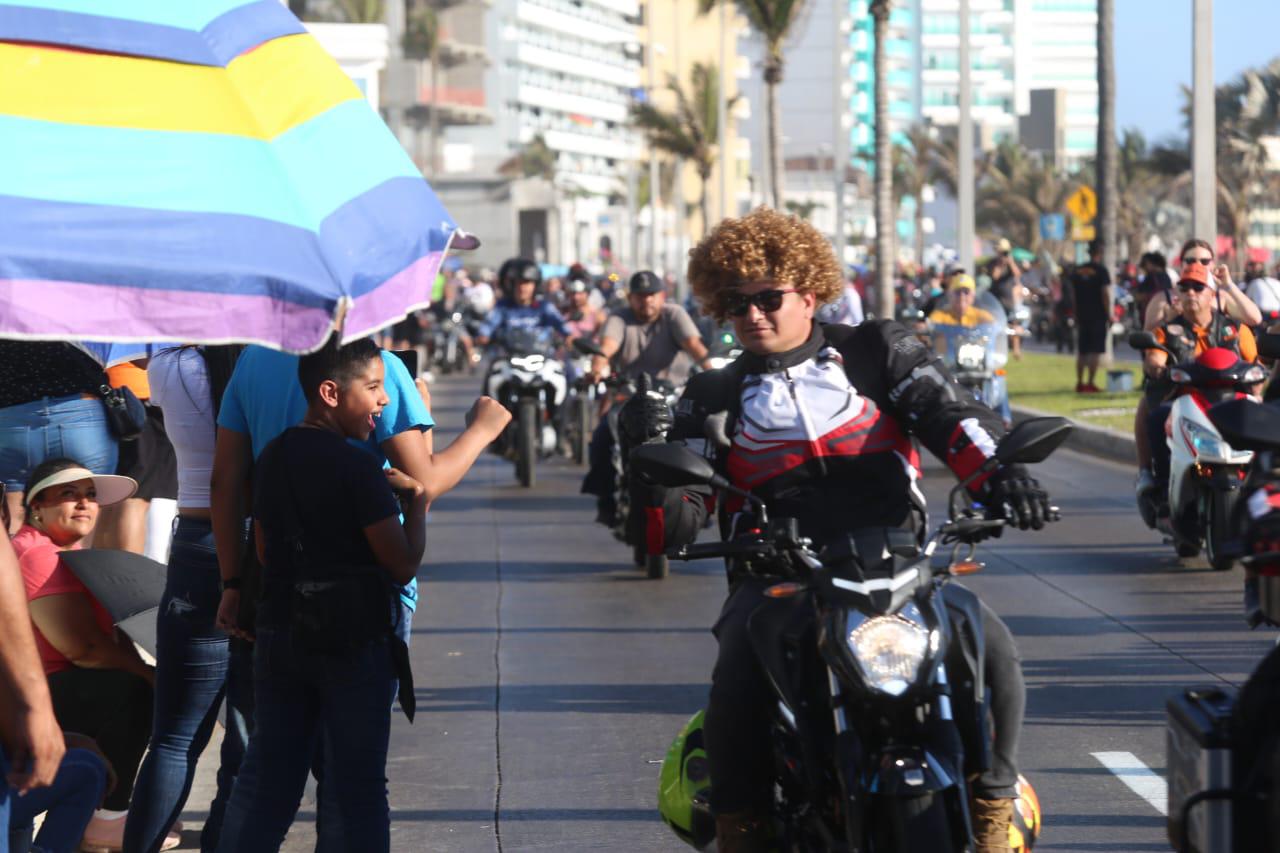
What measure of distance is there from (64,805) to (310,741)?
30.1 inches

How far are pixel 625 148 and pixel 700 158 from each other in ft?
292

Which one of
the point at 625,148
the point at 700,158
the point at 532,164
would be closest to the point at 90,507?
the point at 700,158

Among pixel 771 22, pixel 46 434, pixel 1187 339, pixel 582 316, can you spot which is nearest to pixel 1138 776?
pixel 46 434

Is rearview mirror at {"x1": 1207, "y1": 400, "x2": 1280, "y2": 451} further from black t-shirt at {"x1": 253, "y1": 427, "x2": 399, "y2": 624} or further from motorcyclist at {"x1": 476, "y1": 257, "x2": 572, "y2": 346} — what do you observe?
motorcyclist at {"x1": 476, "y1": 257, "x2": 572, "y2": 346}

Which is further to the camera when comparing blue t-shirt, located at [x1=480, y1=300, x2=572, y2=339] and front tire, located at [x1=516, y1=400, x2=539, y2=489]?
blue t-shirt, located at [x1=480, y1=300, x2=572, y2=339]

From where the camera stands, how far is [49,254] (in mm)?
3801

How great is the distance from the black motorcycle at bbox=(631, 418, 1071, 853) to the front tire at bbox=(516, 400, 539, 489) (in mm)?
13436

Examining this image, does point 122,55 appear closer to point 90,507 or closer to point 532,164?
point 90,507

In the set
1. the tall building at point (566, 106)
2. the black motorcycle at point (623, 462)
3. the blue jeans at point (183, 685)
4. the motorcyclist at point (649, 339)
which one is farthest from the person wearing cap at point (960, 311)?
the tall building at point (566, 106)

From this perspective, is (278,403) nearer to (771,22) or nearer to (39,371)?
(39,371)

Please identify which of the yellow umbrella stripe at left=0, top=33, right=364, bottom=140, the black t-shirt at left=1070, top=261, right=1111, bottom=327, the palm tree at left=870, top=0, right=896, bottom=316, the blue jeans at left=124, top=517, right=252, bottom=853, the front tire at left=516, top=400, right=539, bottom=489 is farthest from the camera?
the palm tree at left=870, top=0, right=896, bottom=316

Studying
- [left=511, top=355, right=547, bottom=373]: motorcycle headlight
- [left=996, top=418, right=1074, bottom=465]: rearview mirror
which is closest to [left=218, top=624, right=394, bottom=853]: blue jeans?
[left=996, top=418, right=1074, bottom=465]: rearview mirror

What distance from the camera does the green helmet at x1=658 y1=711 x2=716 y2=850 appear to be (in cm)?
496

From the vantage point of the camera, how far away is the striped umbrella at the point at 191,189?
151 inches
